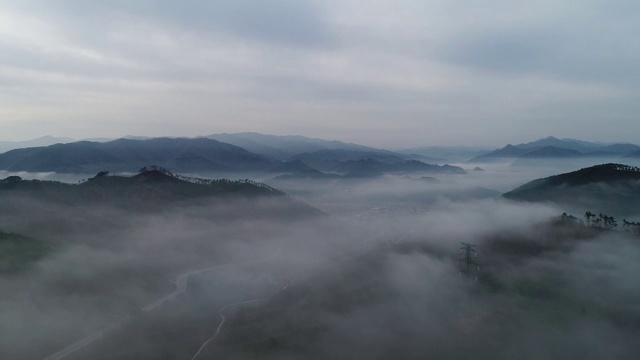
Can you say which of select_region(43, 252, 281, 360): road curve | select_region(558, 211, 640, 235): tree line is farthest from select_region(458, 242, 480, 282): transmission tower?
select_region(43, 252, 281, 360): road curve

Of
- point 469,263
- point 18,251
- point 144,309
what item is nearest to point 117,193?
point 18,251

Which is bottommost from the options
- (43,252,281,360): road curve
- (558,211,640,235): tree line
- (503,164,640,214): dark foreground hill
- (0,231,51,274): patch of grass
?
(43,252,281,360): road curve

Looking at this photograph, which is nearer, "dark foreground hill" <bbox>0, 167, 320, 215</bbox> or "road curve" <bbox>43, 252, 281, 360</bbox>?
"road curve" <bbox>43, 252, 281, 360</bbox>

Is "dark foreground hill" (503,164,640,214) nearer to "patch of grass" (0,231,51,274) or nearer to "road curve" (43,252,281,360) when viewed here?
"road curve" (43,252,281,360)

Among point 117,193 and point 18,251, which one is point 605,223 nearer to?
point 18,251

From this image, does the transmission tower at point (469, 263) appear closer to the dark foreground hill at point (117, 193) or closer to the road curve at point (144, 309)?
the road curve at point (144, 309)

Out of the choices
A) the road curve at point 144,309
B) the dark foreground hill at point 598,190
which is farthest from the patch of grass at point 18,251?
the dark foreground hill at point 598,190

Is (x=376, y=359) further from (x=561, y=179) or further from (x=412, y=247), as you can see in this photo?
(x=561, y=179)

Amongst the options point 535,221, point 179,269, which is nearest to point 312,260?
point 179,269

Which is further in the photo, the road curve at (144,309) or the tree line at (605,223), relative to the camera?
the tree line at (605,223)
